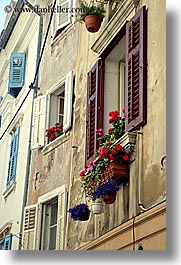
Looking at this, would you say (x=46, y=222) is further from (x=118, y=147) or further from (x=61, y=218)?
(x=118, y=147)

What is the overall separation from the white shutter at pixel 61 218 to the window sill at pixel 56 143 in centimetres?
24

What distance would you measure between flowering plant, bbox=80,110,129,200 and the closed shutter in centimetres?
30

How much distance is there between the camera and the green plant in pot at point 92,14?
303 cm

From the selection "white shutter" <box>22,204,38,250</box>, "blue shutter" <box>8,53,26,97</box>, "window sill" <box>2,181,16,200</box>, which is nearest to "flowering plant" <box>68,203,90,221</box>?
"white shutter" <box>22,204,38,250</box>

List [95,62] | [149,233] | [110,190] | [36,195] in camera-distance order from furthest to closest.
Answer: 1. [95,62]
2. [36,195]
3. [110,190]
4. [149,233]

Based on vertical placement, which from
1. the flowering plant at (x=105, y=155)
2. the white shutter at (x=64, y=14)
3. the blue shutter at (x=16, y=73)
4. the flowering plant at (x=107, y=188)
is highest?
the white shutter at (x=64, y=14)

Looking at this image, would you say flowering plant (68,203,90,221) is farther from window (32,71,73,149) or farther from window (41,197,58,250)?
window (32,71,73,149)

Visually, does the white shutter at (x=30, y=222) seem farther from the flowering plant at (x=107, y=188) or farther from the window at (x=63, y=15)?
the window at (x=63, y=15)

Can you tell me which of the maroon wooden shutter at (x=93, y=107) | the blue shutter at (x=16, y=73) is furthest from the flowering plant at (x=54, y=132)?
the blue shutter at (x=16, y=73)

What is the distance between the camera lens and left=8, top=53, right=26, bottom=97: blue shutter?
10.1 ft

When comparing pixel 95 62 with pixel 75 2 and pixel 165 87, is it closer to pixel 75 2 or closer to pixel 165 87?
pixel 75 2

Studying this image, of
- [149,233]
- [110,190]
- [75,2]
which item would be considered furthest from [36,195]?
[75,2]

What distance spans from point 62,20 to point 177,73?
68 centimetres

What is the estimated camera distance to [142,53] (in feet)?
9.21
